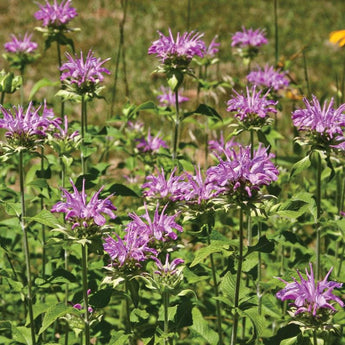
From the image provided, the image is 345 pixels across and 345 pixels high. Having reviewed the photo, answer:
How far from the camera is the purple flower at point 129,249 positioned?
153cm

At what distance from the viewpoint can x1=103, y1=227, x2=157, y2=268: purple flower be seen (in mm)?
1532

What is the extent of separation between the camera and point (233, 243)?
1553mm

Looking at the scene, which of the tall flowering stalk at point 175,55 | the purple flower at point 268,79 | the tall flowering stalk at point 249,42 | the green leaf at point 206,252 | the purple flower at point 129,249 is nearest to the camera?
the green leaf at point 206,252

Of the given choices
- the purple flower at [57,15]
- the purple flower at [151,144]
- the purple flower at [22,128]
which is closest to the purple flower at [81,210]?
the purple flower at [22,128]

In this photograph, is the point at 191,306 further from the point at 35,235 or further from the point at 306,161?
the point at 35,235

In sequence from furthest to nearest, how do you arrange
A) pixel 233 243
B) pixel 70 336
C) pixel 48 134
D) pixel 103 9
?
pixel 103 9
pixel 70 336
pixel 48 134
pixel 233 243

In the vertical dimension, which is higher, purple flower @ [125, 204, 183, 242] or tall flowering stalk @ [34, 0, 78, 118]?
tall flowering stalk @ [34, 0, 78, 118]

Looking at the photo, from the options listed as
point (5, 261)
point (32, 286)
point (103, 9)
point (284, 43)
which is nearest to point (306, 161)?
point (32, 286)

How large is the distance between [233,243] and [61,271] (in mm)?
563

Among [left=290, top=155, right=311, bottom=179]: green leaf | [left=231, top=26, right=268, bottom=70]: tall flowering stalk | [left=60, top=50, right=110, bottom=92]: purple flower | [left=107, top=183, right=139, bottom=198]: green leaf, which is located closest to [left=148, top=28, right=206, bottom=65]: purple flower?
[left=60, top=50, right=110, bottom=92]: purple flower

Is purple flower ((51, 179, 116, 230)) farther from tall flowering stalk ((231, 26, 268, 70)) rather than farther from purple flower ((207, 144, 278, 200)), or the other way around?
tall flowering stalk ((231, 26, 268, 70))

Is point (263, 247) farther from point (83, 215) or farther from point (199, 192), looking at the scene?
point (83, 215)

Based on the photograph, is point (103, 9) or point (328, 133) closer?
point (328, 133)

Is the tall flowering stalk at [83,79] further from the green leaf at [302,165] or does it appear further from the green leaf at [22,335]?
the green leaf at [302,165]
